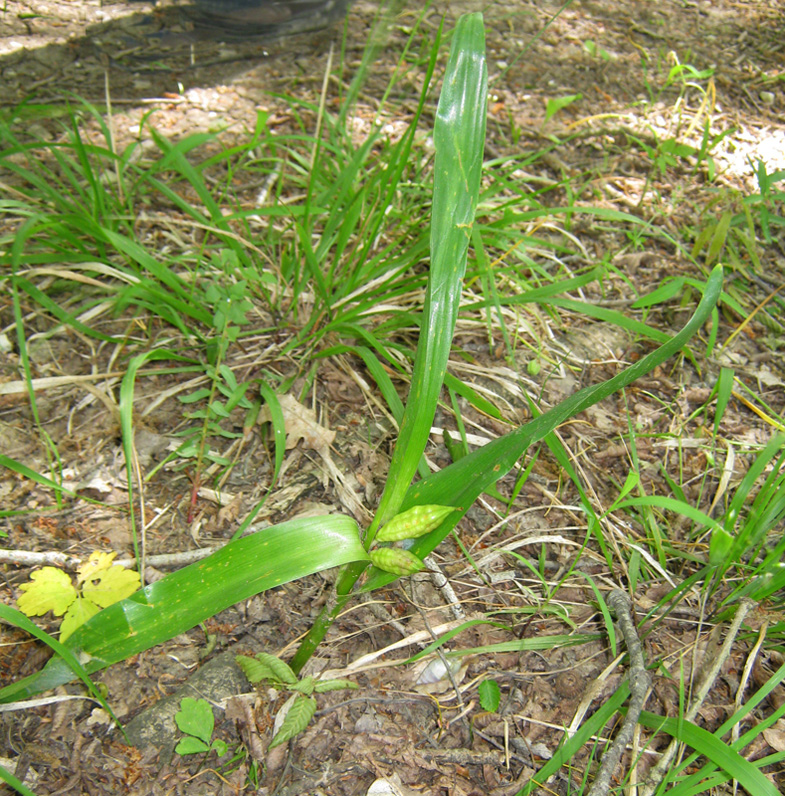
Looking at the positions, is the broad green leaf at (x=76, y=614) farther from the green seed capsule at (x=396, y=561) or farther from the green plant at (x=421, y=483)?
the green seed capsule at (x=396, y=561)

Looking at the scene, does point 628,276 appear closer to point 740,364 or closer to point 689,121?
point 740,364

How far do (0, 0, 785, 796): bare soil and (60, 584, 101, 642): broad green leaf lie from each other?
84 millimetres

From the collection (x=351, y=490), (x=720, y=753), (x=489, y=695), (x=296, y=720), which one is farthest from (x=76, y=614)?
(x=720, y=753)

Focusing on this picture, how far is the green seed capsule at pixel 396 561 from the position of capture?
824 millimetres

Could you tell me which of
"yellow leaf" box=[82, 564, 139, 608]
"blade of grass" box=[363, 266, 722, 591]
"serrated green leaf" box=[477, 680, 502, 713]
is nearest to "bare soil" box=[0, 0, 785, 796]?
"serrated green leaf" box=[477, 680, 502, 713]

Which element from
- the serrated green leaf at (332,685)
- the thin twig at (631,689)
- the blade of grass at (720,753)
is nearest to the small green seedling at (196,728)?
the serrated green leaf at (332,685)

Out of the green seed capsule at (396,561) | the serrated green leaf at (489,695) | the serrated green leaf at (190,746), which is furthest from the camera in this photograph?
the serrated green leaf at (489,695)

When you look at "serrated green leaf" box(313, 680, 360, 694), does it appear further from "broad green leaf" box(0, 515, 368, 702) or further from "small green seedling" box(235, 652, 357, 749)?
"broad green leaf" box(0, 515, 368, 702)

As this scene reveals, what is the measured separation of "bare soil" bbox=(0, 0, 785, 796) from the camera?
0.98m

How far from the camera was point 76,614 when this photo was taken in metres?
1.02

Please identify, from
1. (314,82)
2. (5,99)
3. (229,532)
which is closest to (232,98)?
(314,82)

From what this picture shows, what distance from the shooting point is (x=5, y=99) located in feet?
6.49

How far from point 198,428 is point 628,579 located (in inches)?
37.7

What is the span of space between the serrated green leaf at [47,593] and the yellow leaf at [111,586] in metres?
0.03
